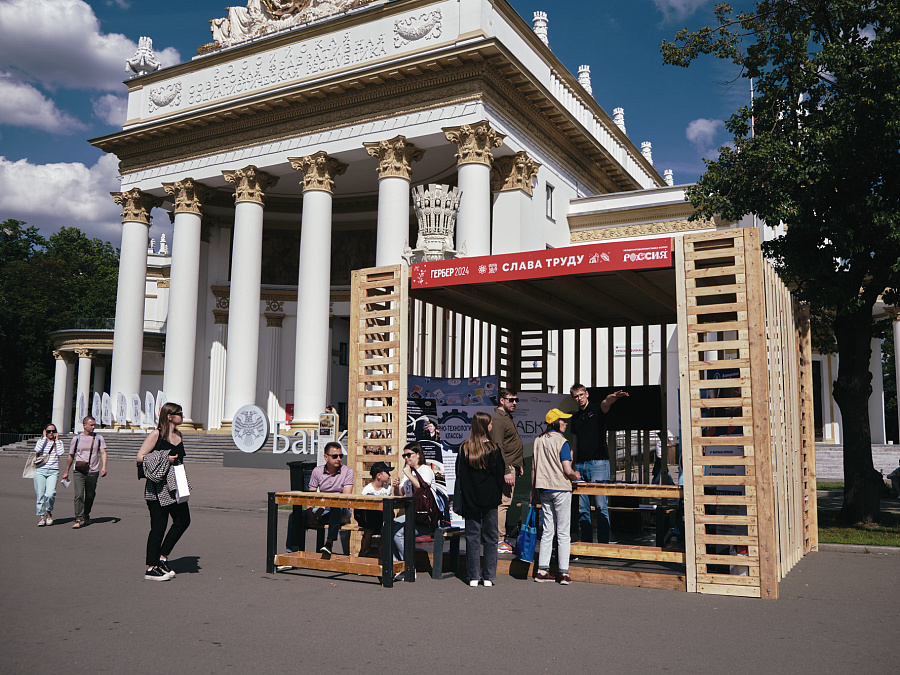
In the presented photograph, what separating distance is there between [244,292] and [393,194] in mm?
7470

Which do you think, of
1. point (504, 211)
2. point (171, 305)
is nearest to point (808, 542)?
point (504, 211)

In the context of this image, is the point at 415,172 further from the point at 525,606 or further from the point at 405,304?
the point at 525,606

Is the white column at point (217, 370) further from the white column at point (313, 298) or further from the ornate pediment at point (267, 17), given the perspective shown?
the ornate pediment at point (267, 17)

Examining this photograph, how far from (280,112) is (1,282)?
1712 inches

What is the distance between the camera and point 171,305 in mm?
32750

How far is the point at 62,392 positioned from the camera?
46875mm

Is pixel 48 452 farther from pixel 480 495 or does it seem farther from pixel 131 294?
pixel 131 294

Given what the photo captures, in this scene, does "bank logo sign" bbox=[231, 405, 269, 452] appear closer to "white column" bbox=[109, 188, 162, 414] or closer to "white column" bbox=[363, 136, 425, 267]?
"white column" bbox=[363, 136, 425, 267]

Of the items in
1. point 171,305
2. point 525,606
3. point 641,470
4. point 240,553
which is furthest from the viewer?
point 171,305

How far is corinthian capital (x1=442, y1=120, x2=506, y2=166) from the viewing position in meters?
25.7

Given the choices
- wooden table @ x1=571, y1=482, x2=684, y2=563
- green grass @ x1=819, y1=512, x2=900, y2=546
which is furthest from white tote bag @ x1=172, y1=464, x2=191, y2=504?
green grass @ x1=819, y1=512, x2=900, y2=546

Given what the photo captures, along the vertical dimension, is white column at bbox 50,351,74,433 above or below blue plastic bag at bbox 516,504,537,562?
above

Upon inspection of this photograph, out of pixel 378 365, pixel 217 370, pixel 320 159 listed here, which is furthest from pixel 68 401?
pixel 378 365

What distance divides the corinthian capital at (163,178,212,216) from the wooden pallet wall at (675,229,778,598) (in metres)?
27.9
